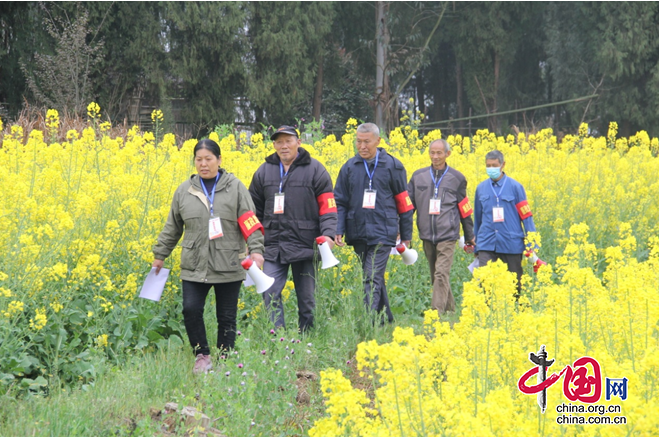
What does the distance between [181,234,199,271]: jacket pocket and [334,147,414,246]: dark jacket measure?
1.65m

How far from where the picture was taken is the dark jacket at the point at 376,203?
626 centimetres

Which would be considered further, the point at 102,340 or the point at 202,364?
the point at 102,340

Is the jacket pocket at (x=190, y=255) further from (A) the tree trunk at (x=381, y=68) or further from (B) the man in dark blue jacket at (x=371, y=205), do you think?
(A) the tree trunk at (x=381, y=68)

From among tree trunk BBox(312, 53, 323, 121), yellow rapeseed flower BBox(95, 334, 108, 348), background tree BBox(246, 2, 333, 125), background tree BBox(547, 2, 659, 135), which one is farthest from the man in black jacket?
tree trunk BBox(312, 53, 323, 121)

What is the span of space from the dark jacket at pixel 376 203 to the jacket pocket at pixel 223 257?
4.86 feet

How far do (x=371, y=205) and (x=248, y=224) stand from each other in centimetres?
150

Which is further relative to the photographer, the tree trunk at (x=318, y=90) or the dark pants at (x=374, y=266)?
the tree trunk at (x=318, y=90)

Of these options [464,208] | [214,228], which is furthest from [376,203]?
[214,228]

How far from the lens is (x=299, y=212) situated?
18.8 feet

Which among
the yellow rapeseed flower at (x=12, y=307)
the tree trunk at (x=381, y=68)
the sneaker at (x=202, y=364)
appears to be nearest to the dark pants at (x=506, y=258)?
the sneaker at (x=202, y=364)

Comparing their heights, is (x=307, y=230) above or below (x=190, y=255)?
above

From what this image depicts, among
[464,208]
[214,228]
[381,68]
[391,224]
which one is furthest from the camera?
[381,68]

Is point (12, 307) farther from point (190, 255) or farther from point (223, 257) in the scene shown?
point (223, 257)

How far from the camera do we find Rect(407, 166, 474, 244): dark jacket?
6.95m
